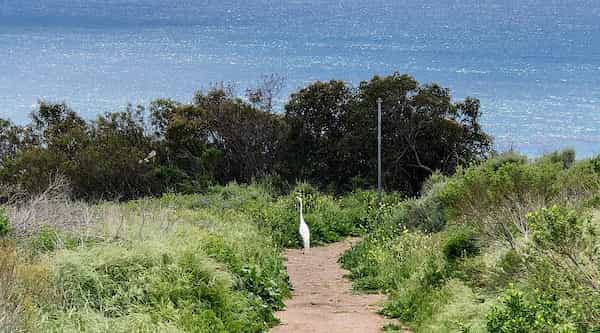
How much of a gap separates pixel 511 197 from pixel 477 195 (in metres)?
0.70

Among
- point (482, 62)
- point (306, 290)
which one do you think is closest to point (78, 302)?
point (306, 290)

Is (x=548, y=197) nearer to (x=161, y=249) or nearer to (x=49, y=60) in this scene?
(x=161, y=249)

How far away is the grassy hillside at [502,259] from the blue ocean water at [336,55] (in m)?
13.5

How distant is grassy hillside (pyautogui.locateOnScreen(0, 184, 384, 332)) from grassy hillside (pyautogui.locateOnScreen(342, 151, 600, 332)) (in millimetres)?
1772

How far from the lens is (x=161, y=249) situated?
9203mm

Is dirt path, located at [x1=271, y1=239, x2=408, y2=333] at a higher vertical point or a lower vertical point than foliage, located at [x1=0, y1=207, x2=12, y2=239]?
lower

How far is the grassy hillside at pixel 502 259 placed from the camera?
666 centimetres

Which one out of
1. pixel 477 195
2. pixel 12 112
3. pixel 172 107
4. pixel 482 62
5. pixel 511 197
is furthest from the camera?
pixel 482 62

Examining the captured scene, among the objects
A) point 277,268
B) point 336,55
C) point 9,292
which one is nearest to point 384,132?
point 277,268

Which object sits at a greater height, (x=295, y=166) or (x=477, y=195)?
(x=477, y=195)

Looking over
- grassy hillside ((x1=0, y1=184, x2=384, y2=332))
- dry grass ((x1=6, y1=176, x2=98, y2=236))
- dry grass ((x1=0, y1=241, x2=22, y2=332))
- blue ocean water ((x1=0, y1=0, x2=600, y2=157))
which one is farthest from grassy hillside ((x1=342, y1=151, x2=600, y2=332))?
blue ocean water ((x1=0, y1=0, x2=600, y2=157))

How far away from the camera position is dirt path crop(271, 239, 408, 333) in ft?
30.8

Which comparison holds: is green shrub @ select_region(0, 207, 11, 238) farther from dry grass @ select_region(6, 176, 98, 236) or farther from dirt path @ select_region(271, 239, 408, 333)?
dirt path @ select_region(271, 239, 408, 333)

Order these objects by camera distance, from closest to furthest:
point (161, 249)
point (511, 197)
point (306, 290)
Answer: point (161, 249), point (511, 197), point (306, 290)
